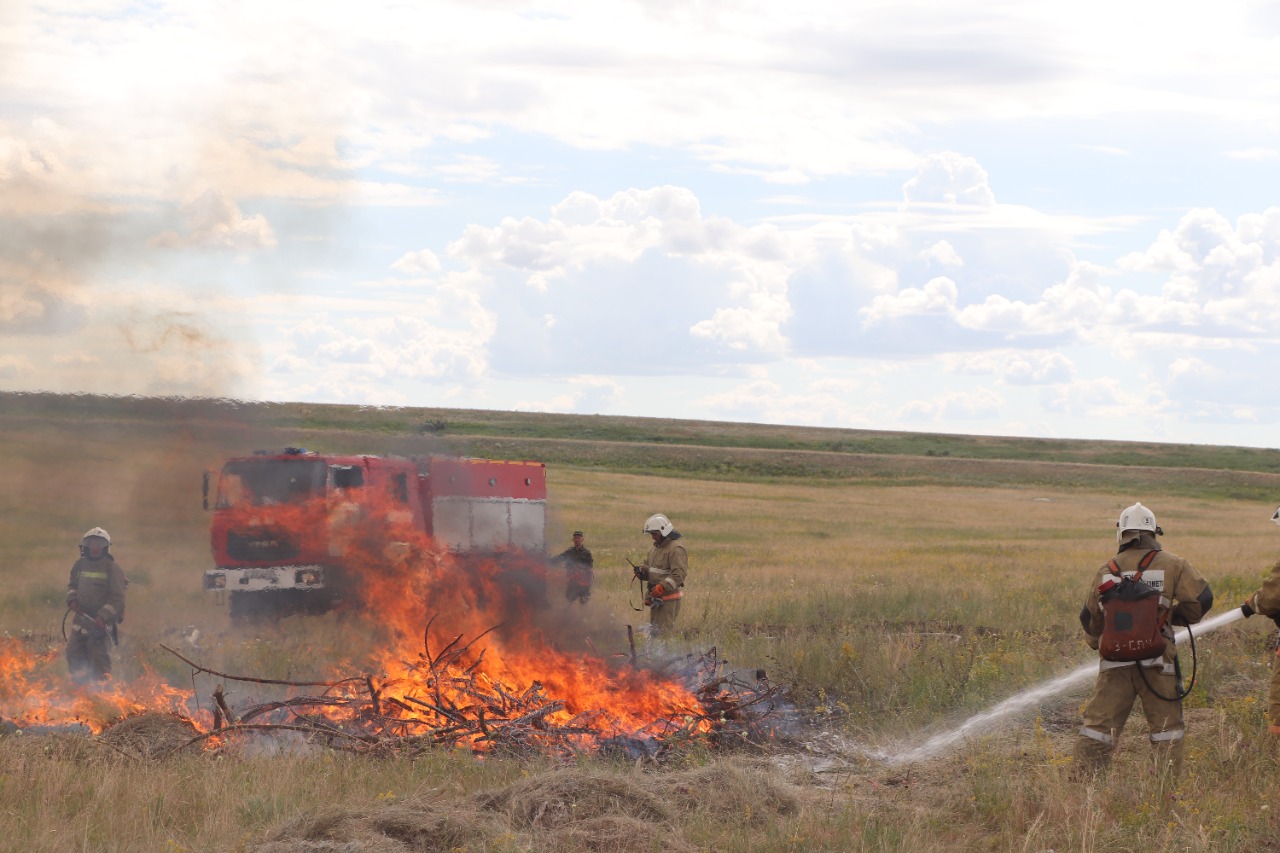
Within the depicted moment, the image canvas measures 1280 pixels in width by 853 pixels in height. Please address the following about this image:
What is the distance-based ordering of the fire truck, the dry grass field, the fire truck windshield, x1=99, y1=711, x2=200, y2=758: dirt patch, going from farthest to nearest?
1. the fire truck windshield
2. the fire truck
3. x1=99, y1=711, x2=200, y2=758: dirt patch
4. the dry grass field

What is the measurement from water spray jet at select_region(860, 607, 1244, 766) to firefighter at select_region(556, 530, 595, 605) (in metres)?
4.32

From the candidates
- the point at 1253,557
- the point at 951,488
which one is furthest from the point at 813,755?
the point at 951,488

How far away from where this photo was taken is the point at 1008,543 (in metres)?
29.8

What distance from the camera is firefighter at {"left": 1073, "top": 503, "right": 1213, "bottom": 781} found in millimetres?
7957

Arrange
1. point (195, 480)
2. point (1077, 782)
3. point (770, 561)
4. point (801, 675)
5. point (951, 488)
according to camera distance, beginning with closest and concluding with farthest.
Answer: point (1077, 782)
point (801, 675)
point (195, 480)
point (770, 561)
point (951, 488)

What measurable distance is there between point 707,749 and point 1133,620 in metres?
3.07

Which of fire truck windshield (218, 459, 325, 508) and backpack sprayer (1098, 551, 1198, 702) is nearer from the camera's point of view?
backpack sprayer (1098, 551, 1198, 702)

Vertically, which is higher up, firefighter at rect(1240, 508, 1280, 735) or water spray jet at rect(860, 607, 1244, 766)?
firefighter at rect(1240, 508, 1280, 735)

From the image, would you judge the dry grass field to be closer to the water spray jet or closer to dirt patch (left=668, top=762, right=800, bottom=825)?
dirt patch (left=668, top=762, right=800, bottom=825)

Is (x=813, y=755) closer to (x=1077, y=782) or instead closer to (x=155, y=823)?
(x=1077, y=782)

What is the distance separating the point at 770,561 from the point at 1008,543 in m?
9.17

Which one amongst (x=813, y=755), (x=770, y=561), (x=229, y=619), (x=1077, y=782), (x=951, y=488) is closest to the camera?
(x=1077, y=782)

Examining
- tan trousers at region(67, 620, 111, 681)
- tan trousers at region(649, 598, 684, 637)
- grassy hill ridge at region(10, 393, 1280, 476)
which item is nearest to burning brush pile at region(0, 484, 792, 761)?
tan trousers at region(67, 620, 111, 681)

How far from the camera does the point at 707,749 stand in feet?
29.7
